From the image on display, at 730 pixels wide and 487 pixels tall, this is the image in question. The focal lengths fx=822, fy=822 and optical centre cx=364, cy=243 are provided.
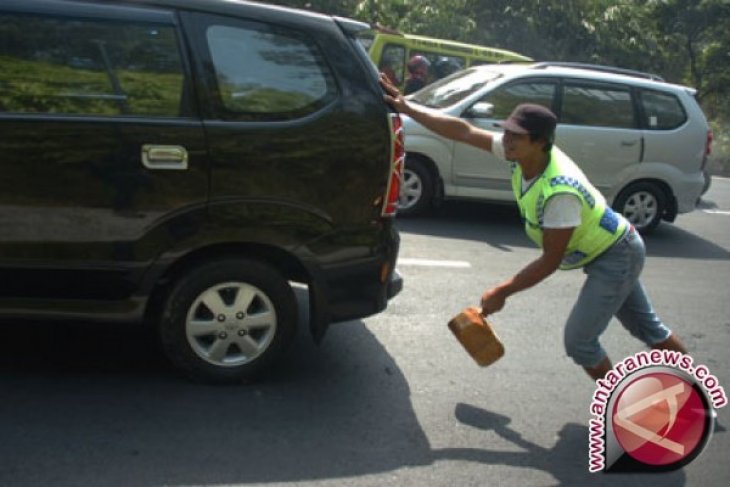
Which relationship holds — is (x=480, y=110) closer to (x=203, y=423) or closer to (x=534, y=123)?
(x=534, y=123)

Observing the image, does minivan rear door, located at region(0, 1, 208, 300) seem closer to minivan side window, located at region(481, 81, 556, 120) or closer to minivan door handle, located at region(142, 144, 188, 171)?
minivan door handle, located at region(142, 144, 188, 171)

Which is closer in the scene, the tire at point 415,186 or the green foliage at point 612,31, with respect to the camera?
the tire at point 415,186

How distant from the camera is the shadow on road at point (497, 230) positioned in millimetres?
7945

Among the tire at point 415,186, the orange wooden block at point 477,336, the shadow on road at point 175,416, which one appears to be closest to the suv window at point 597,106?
the tire at point 415,186

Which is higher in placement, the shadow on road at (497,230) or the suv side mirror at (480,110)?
the suv side mirror at (480,110)

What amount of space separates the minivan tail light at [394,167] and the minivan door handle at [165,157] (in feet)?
3.26

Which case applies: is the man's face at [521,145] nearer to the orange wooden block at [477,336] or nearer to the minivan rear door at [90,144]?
the orange wooden block at [477,336]

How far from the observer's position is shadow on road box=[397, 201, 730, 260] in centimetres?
795

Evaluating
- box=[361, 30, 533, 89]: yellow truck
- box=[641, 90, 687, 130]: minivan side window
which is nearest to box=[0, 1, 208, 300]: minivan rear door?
box=[641, 90, 687, 130]: minivan side window

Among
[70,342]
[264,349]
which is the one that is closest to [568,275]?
[264,349]

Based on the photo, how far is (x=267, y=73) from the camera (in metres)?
3.93

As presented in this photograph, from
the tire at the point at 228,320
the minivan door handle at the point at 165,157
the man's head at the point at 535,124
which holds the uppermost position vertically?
the man's head at the point at 535,124

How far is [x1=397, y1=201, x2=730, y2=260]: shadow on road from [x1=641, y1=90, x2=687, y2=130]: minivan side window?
3.90 ft

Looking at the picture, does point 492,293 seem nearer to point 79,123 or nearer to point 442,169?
point 79,123
